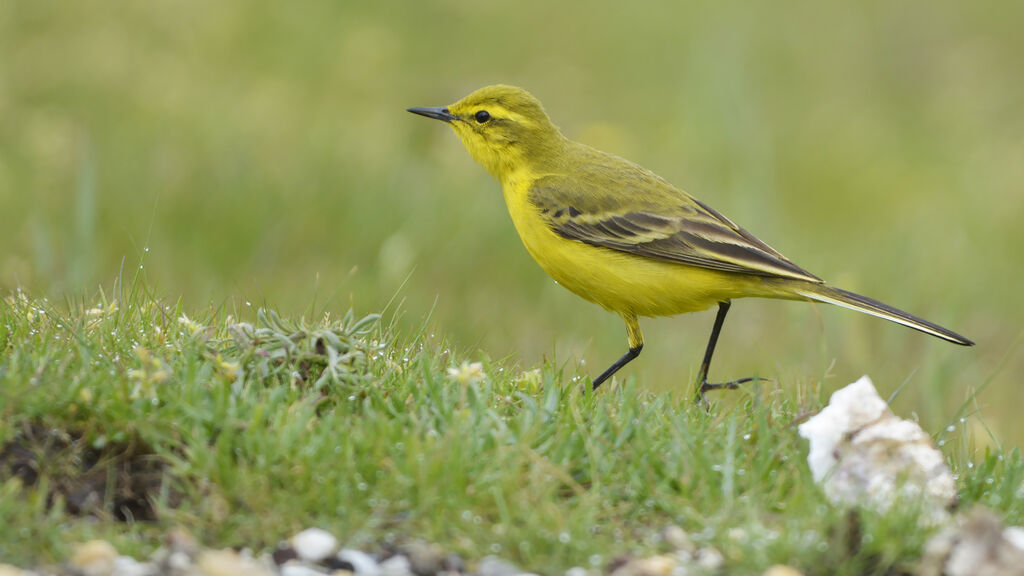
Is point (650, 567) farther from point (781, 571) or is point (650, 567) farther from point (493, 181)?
point (493, 181)

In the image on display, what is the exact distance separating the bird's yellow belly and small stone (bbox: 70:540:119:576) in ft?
10.2

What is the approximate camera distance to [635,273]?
5848 mm

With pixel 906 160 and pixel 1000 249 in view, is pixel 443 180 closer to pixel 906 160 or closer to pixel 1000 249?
pixel 1000 249

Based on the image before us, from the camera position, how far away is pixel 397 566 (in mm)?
3402

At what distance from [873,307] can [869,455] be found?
1.65 metres

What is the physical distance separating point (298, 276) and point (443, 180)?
1.71 metres

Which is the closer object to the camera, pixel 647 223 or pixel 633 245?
pixel 633 245

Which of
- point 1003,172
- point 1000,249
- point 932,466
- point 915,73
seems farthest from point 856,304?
point 915,73

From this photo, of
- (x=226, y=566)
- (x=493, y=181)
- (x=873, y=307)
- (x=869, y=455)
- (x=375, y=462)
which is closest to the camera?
(x=226, y=566)

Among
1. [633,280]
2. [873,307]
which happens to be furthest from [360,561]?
[873,307]

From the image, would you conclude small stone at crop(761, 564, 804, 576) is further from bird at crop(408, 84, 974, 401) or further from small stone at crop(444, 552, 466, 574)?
bird at crop(408, 84, 974, 401)

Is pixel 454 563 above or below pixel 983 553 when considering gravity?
below

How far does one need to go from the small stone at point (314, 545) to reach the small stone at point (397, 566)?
0.16 metres

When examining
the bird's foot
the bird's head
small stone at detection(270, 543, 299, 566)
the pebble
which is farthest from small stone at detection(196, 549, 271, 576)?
the bird's head
